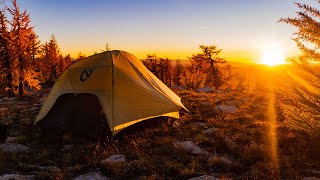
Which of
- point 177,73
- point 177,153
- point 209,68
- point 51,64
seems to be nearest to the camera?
point 177,153

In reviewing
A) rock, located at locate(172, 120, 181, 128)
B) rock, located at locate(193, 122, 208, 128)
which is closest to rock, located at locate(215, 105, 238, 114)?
rock, located at locate(193, 122, 208, 128)

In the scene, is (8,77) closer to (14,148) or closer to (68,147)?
(14,148)

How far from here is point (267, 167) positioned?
7.00 metres

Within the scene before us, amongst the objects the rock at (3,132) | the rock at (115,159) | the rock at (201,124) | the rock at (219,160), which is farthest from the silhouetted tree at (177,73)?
the rock at (219,160)

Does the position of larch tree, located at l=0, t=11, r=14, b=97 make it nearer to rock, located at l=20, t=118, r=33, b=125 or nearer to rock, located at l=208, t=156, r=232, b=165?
rock, located at l=20, t=118, r=33, b=125

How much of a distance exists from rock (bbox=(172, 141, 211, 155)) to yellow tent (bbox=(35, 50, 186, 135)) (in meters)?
1.98

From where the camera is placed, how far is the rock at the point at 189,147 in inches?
337

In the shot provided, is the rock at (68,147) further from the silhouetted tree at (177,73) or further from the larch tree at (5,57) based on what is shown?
the silhouetted tree at (177,73)

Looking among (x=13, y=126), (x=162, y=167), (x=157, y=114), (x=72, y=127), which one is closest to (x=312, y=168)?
(x=162, y=167)

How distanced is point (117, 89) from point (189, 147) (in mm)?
3405

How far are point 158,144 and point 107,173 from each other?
8.16 feet

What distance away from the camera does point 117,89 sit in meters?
10.5

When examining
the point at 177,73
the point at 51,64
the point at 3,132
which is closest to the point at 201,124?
the point at 3,132

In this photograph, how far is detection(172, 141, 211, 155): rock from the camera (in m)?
8.57
